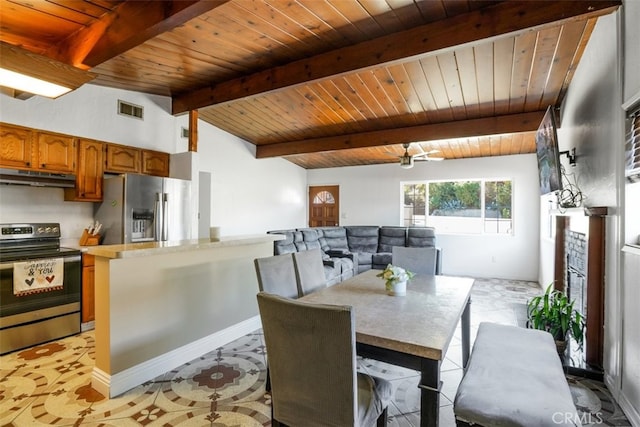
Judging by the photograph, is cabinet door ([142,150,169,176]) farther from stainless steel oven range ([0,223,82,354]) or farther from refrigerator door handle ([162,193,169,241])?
stainless steel oven range ([0,223,82,354])

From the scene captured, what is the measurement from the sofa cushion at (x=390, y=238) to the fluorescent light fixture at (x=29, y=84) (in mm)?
5526

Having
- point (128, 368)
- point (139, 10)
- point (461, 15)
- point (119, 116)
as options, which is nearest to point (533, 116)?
point (461, 15)

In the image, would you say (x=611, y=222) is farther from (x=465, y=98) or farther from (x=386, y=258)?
(x=386, y=258)

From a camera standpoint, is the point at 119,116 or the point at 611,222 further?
the point at 119,116

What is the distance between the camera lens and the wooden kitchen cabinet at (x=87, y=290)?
3268mm

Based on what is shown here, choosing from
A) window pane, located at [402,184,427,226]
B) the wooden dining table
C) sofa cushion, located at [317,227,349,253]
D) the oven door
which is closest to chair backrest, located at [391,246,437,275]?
the wooden dining table

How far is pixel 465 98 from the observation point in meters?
3.87

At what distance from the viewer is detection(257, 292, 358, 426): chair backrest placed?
112 centimetres

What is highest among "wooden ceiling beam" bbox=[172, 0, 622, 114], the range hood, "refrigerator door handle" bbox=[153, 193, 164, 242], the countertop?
"wooden ceiling beam" bbox=[172, 0, 622, 114]

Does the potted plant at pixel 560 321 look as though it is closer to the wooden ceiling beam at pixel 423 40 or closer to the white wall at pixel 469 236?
the wooden ceiling beam at pixel 423 40

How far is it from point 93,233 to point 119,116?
1555 mm

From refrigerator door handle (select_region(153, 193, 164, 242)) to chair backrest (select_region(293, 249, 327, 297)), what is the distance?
2428 millimetres

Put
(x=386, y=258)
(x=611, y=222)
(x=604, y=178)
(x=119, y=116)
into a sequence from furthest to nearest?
(x=386, y=258) → (x=119, y=116) → (x=604, y=178) → (x=611, y=222)

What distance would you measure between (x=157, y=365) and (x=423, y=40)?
132 inches
